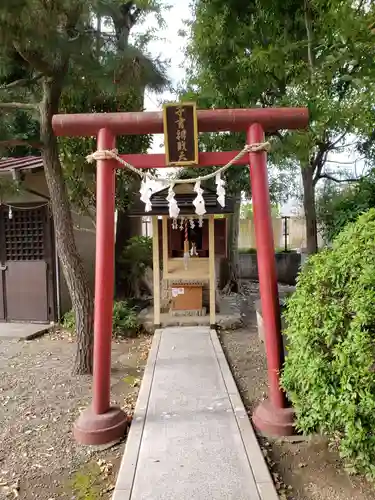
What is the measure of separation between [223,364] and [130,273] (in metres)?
5.87

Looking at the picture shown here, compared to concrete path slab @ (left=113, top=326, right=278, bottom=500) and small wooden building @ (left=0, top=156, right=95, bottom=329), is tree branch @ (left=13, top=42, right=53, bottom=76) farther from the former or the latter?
concrete path slab @ (left=113, top=326, right=278, bottom=500)

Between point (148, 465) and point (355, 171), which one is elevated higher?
point (355, 171)

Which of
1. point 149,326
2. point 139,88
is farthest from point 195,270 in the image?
point 139,88

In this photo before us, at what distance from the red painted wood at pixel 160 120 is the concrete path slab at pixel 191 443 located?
9.57 ft

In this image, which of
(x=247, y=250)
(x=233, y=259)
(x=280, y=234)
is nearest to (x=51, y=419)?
(x=233, y=259)

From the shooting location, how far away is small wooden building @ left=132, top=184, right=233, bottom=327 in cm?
809

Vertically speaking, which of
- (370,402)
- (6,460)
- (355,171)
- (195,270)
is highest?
(355,171)

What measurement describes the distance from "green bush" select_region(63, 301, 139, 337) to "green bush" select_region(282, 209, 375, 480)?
5.13m

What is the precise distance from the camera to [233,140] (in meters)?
8.44

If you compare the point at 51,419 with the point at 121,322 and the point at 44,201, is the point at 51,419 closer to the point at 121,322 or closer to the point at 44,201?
the point at 121,322

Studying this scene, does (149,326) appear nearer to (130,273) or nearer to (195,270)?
(195,270)

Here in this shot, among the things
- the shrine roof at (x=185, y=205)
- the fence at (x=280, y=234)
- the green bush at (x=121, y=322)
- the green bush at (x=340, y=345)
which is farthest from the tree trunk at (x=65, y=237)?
the fence at (x=280, y=234)

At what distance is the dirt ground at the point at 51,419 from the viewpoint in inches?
130

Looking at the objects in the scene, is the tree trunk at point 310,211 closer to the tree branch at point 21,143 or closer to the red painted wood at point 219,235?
the red painted wood at point 219,235
